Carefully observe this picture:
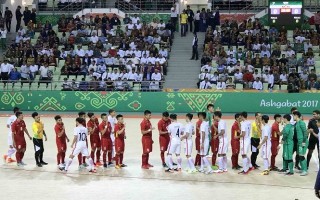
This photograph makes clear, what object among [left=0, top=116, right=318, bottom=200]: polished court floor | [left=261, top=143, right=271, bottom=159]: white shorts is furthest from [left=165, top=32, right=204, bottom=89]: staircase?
[left=261, top=143, right=271, bottom=159]: white shorts

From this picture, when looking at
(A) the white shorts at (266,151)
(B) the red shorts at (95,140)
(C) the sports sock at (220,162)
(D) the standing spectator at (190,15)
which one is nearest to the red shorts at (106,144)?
(B) the red shorts at (95,140)

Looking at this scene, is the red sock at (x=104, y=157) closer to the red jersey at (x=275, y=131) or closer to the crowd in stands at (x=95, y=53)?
the red jersey at (x=275, y=131)

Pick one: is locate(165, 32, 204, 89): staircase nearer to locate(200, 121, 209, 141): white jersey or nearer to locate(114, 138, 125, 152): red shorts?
locate(114, 138, 125, 152): red shorts

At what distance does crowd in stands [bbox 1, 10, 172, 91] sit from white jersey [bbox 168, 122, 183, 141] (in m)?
14.0

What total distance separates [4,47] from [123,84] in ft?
39.4

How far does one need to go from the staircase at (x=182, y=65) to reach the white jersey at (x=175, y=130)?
1732cm

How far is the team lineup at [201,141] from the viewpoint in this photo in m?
21.9

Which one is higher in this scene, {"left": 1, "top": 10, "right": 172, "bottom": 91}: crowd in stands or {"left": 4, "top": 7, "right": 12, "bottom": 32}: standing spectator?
{"left": 4, "top": 7, "right": 12, "bottom": 32}: standing spectator

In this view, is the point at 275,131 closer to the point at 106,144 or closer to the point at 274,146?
the point at 274,146

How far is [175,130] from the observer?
22016mm

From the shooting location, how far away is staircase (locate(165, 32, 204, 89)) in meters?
40.0

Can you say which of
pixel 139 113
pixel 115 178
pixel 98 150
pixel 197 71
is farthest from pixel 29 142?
pixel 197 71

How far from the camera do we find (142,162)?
75.4 ft

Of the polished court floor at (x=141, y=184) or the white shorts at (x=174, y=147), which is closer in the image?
the polished court floor at (x=141, y=184)
